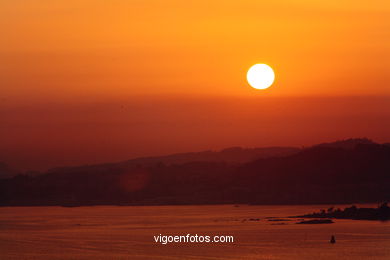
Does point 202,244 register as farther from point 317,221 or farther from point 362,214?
point 362,214

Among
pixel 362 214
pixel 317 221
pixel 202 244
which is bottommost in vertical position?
pixel 202 244

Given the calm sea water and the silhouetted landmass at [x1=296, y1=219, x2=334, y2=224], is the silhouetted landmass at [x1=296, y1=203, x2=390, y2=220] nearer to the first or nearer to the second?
the silhouetted landmass at [x1=296, y1=219, x2=334, y2=224]

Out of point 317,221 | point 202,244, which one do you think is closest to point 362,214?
point 317,221

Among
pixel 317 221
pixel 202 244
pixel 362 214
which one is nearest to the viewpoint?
pixel 202 244

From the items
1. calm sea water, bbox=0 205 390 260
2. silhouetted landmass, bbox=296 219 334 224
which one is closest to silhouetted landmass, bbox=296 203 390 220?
silhouetted landmass, bbox=296 219 334 224

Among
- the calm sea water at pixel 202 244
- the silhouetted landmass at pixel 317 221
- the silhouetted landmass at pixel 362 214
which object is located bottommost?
the calm sea water at pixel 202 244

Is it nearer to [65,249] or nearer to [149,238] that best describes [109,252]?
[65,249]

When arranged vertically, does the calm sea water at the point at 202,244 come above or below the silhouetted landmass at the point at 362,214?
below

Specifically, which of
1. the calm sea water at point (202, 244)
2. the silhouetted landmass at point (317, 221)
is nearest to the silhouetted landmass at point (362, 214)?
the silhouetted landmass at point (317, 221)

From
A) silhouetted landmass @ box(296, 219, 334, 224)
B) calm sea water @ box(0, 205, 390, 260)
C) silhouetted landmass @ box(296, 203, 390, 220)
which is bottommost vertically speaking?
calm sea water @ box(0, 205, 390, 260)

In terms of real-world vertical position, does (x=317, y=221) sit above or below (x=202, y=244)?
above

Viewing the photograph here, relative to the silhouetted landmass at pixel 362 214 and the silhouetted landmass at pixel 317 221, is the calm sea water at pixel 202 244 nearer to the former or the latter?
the silhouetted landmass at pixel 317 221

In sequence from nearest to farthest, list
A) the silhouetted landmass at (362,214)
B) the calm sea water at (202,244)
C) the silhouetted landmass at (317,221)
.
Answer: the calm sea water at (202,244) → the silhouetted landmass at (317,221) → the silhouetted landmass at (362,214)
